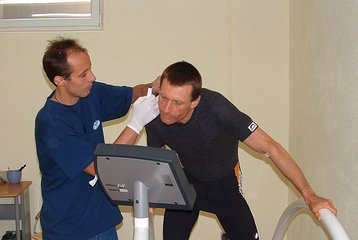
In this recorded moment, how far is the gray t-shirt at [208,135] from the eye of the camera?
2291 mm

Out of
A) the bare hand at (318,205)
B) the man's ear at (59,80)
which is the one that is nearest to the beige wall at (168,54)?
the man's ear at (59,80)

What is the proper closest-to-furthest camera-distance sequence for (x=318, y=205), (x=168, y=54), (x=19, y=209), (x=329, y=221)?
(x=329, y=221)
(x=318, y=205)
(x=19, y=209)
(x=168, y=54)

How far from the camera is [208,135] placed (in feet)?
7.86

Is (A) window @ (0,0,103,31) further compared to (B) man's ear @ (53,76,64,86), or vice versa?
(A) window @ (0,0,103,31)

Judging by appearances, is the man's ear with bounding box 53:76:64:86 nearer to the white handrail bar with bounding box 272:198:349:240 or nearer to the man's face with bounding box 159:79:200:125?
the man's face with bounding box 159:79:200:125

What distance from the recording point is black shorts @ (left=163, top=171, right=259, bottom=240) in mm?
2582

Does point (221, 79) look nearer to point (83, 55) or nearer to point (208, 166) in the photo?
point (208, 166)

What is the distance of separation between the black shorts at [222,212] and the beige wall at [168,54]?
1.32 m

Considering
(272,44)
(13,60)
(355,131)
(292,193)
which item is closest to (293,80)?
(272,44)

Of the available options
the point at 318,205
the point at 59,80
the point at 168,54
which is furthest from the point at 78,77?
the point at 168,54

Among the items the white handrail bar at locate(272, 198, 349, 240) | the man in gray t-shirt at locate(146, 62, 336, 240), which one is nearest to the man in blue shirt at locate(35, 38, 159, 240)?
the man in gray t-shirt at locate(146, 62, 336, 240)

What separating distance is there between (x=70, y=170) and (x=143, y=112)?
0.40 meters

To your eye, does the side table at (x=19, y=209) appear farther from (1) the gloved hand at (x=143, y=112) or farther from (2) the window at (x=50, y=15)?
(1) the gloved hand at (x=143, y=112)

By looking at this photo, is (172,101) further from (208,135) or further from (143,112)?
(208,135)
